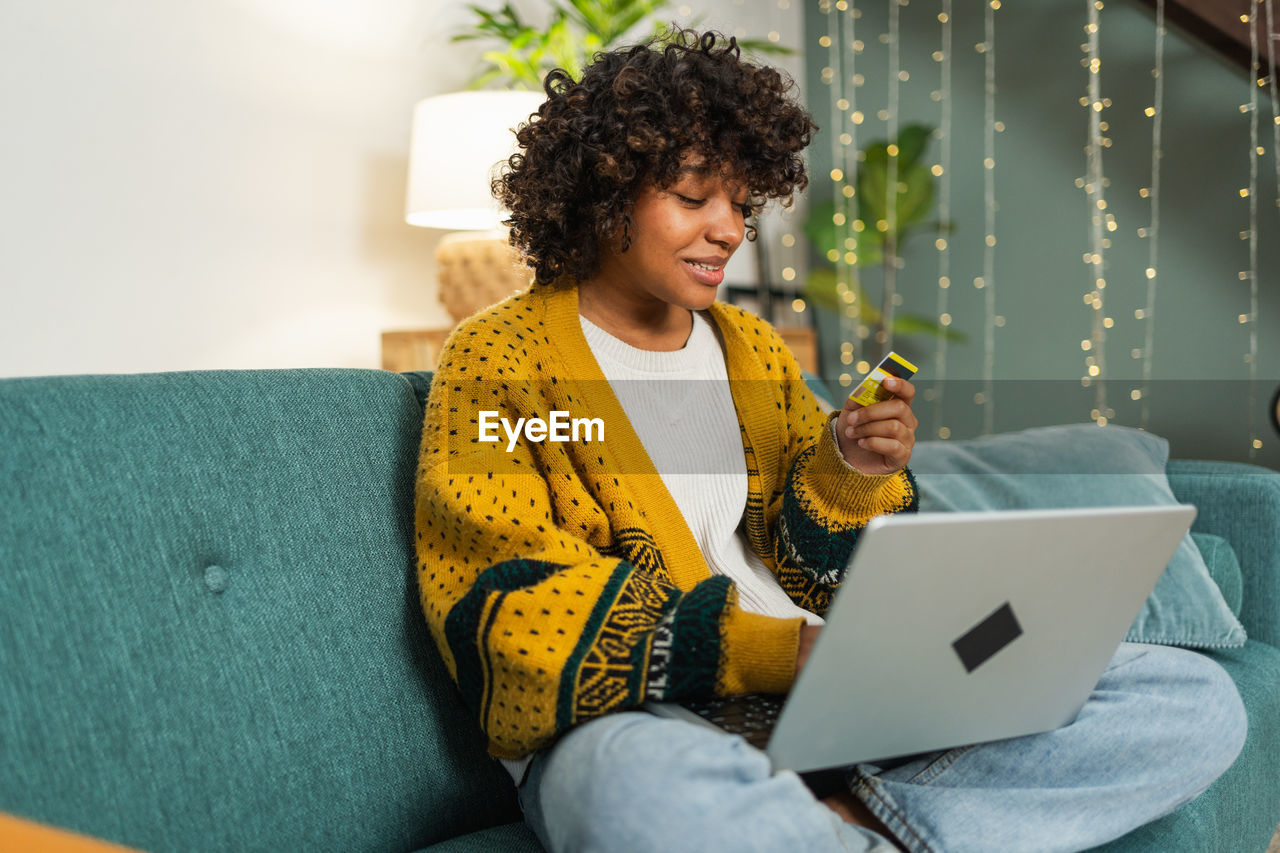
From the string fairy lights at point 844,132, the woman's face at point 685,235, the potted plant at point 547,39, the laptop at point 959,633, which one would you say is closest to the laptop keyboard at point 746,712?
the laptop at point 959,633

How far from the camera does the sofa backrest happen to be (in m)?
0.78

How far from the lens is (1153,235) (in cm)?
313

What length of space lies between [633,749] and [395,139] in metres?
2.08

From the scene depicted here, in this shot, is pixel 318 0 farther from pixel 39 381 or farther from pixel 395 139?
pixel 39 381

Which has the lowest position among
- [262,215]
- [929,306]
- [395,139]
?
[929,306]

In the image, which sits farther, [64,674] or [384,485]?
[384,485]

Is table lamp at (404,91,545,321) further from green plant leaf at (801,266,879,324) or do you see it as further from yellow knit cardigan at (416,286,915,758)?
green plant leaf at (801,266,879,324)

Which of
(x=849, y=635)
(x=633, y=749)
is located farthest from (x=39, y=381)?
(x=849, y=635)

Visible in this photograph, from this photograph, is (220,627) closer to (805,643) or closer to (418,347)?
(805,643)

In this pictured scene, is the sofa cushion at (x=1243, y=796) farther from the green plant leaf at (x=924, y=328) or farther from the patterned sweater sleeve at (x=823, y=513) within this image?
the green plant leaf at (x=924, y=328)

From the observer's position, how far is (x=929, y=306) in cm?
364

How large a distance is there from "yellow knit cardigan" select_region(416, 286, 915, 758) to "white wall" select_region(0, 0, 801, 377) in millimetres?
1177

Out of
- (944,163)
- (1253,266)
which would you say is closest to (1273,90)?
(1253,266)

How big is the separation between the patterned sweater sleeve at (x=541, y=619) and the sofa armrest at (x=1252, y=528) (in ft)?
3.33
